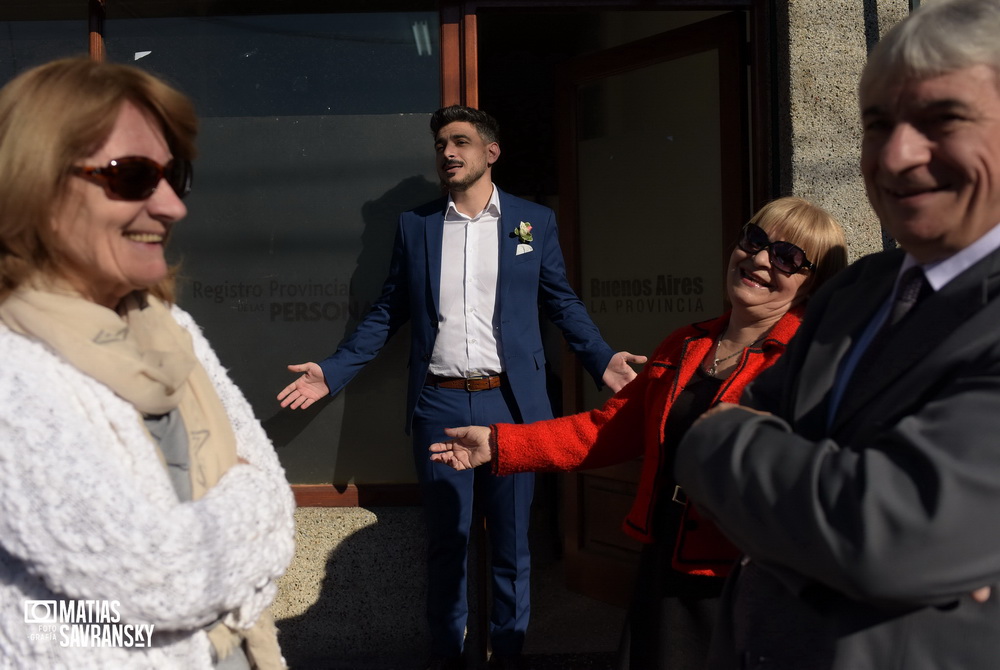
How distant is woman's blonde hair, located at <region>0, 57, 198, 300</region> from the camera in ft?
4.39

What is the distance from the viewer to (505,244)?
12.7ft

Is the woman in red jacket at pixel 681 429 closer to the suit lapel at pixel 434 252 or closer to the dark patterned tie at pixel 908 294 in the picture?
the dark patterned tie at pixel 908 294

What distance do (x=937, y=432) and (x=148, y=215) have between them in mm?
1254

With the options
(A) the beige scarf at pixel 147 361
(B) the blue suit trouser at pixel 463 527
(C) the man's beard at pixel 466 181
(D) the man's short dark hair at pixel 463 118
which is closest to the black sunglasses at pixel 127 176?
(A) the beige scarf at pixel 147 361

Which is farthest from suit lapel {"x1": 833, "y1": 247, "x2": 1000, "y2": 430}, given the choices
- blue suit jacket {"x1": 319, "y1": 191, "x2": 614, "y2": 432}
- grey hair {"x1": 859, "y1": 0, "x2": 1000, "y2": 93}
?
blue suit jacket {"x1": 319, "y1": 191, "x2": 614, "y2": 432}

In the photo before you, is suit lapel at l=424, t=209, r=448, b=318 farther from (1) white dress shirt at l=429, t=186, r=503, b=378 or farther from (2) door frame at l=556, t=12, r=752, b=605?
(2) door frame at l=556, t=12, r=752, b=605

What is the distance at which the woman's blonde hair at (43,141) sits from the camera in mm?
1337

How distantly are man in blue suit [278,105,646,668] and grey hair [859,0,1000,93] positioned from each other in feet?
7.80

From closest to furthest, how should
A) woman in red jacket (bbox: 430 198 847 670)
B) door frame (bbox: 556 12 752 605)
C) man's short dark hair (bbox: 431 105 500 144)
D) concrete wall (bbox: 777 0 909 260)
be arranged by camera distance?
woman in red jacket (bbox: 430 198 847 670) < concrete wall (bbox: 777 0 909 260) < man's short dark hair (bbox: 431 105 500 144) < door frame (bbox: 556 12 752 605)

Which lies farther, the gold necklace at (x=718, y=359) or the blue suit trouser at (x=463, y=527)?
the blue suit trouser at (x=463, y=527)

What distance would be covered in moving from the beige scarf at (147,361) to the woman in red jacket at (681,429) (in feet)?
3.16

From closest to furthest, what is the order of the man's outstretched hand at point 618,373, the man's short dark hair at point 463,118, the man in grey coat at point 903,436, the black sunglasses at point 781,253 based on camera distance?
the man in grey coat at point 903,436
the black sunglasses at point 781,253
the man's outstretched hand at point 618,373
the man's short dark hair at point 463,118

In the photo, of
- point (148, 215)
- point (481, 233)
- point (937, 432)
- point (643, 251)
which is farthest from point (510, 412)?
point (937, 432)

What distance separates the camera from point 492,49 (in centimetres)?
664
